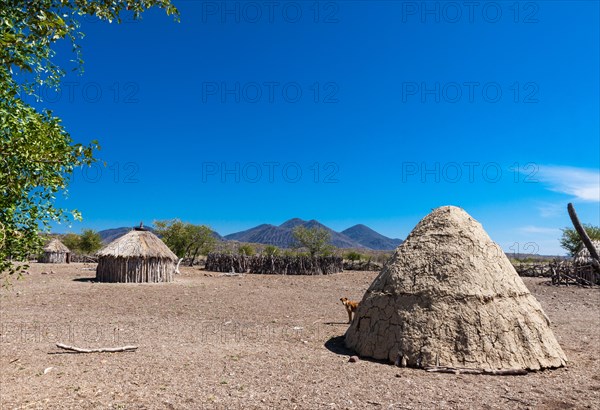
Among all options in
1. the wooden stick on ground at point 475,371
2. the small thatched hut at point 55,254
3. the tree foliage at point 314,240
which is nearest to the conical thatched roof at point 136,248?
the wooden stick on ground at point 475,371

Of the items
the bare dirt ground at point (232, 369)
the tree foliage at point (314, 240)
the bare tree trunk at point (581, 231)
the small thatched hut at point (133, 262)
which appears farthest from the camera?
the tree foliage at point (314, 240)

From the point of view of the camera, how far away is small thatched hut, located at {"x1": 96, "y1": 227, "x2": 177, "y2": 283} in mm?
23047

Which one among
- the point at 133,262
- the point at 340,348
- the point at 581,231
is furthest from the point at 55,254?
the point at 581,231

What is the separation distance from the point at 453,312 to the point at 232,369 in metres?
Answer: 4.22

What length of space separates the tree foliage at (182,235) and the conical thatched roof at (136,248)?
1894 cm

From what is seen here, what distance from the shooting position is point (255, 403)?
19.3ft

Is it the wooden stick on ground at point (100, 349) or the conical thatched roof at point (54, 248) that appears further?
the conical thatched roof at point (54, 248)

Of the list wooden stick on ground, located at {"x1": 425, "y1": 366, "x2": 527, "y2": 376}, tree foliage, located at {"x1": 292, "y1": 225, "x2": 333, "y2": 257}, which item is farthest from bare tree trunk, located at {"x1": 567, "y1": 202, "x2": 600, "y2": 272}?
tree foliage, located at {"x1": 292, "y1": 225, "x2": 333, "y2": 257}

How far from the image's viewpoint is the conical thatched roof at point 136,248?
23.0 m

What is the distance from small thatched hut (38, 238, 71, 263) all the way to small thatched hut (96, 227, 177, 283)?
74.8 ft

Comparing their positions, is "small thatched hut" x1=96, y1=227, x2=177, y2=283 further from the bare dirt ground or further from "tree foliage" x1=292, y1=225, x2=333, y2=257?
"tree foliage" x1=292, y1=225, x2=333, y2=257

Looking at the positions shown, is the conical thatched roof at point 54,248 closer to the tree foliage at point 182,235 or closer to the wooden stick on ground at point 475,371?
the tree foliage at point 182,235

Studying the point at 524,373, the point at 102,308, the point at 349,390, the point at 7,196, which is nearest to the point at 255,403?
the point at 349,390

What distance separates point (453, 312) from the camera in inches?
300
